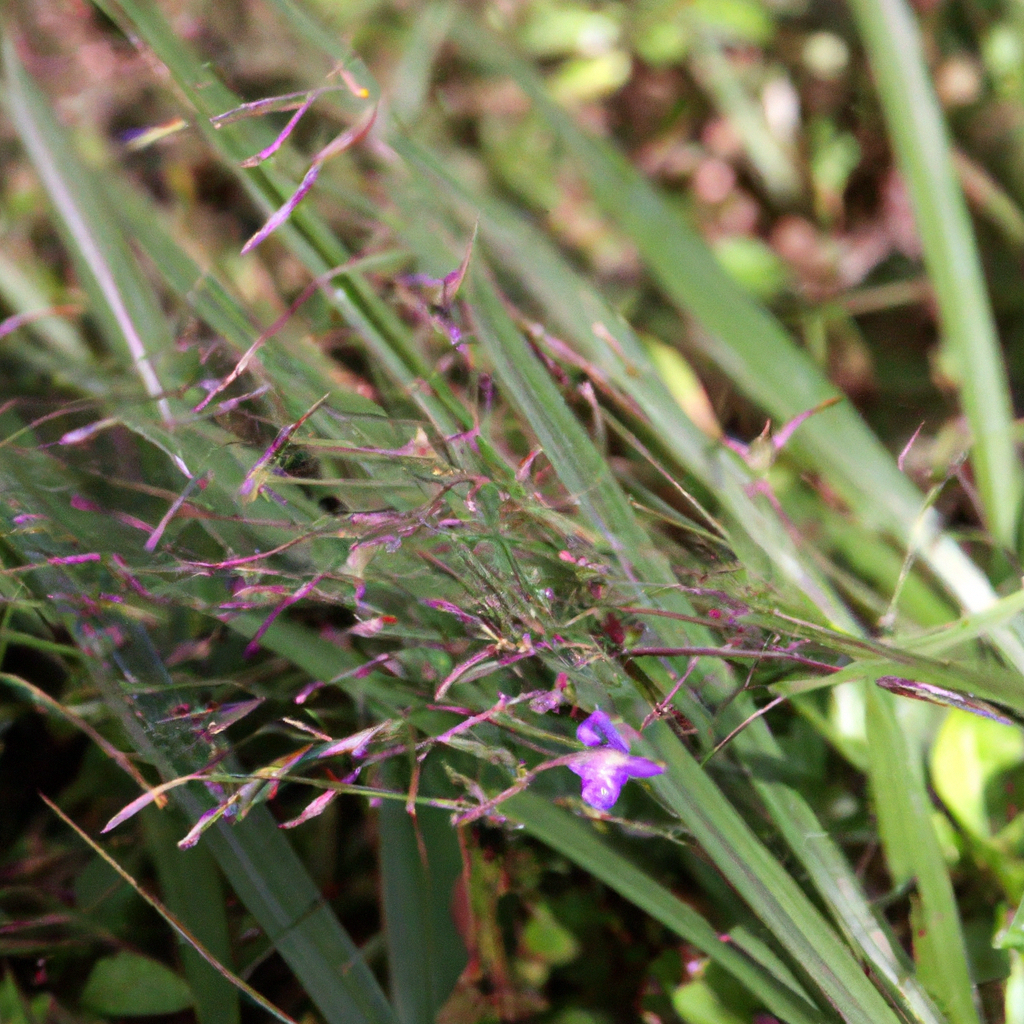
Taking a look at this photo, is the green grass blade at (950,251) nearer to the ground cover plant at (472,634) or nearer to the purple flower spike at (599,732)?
A: the ground cover plant at (472,634)

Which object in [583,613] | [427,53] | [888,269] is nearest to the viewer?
[583,613]

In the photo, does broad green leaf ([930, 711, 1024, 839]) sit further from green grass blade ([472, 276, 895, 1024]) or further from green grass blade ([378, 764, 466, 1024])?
green grass blade ([378, 764, 466, 1024])

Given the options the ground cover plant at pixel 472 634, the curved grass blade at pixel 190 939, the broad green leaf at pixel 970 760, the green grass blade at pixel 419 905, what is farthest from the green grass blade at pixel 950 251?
the curved grass blade at pixel 190 939

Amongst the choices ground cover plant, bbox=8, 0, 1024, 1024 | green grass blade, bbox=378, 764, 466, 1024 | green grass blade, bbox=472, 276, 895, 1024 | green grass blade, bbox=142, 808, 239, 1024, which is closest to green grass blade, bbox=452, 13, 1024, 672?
ground cover plant, bbox=8, 0, 1024, 1024

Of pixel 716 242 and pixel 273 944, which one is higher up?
pixel 716 242

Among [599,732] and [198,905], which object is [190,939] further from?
[599,732]

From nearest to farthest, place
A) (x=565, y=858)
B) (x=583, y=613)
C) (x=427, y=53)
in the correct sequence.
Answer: (x=583, y=613)
(x=565, y=858)
(x=427, y=53)

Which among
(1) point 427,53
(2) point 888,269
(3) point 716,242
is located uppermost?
(1) point 427,53

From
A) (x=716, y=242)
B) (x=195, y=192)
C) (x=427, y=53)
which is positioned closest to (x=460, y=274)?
(x=427, y=53)

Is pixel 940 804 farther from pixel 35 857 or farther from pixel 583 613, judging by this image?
pixel 35 857
